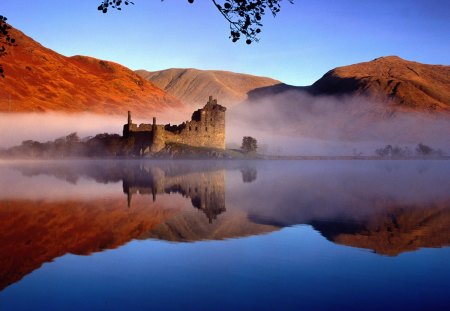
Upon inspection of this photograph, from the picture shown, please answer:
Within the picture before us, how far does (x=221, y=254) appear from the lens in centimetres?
1284

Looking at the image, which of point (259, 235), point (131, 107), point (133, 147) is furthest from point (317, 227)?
point (131, 107)

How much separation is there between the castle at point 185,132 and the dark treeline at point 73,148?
3.25 m

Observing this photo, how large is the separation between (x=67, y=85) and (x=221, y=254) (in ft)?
485

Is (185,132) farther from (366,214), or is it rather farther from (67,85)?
(67,85)

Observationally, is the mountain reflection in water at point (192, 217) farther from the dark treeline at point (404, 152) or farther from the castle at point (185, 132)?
the dark treeline at point (404, 152)

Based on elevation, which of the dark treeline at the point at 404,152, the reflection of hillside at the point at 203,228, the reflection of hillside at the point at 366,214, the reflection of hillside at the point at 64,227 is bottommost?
the reflection of hillside at the point at 64,227

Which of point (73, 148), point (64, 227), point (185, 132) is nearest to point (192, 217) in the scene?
point (64, 227)

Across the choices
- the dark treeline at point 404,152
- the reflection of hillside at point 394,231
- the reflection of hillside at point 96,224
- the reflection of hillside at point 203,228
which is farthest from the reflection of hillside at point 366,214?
the dark treeline at point 404,152

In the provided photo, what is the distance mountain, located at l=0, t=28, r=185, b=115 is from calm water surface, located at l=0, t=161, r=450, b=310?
11478 centimetres

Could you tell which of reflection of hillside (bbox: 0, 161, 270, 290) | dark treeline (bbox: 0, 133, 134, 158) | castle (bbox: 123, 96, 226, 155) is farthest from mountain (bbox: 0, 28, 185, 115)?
reflection of hillside (bbox: 0, 161, 270, 290)

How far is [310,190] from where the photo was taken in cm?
3138

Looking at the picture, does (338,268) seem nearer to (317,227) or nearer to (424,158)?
(317,227)

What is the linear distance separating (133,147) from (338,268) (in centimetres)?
7857

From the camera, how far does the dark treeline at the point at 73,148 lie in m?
90.0
